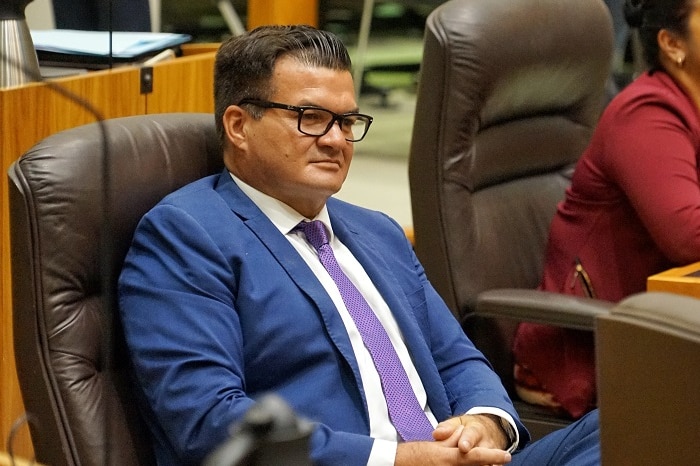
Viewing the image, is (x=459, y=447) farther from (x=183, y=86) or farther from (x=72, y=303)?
(x=183, y=86)

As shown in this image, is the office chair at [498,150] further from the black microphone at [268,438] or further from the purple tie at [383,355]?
the black microphone at [268,438]

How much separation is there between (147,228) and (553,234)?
1025mm

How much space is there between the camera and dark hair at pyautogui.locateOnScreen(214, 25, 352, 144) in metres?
1.78

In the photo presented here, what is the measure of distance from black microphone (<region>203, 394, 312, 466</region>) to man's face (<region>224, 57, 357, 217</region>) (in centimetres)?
97

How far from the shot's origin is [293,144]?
175 cm

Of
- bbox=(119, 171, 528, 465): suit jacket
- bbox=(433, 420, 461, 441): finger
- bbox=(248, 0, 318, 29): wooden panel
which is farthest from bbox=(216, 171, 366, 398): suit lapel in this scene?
bbox=(248, 0, 318, 29): wooden panel

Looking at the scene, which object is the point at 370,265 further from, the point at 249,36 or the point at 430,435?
the point at 249,36

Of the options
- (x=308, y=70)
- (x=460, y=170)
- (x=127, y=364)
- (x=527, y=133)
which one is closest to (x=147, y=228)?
(x=127, y=364)

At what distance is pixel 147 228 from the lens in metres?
1.64

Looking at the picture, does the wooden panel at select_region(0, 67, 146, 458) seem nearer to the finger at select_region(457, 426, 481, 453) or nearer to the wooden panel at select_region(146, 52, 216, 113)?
the wooden panel at select_region(146, 52, 216, 113)

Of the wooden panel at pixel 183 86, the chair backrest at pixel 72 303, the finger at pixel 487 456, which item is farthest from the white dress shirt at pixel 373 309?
the wooden panel at pixel 183 86

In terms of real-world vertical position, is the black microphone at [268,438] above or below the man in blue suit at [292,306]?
above

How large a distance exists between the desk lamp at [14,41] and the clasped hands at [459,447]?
990 mm

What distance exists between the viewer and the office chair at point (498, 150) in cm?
215
